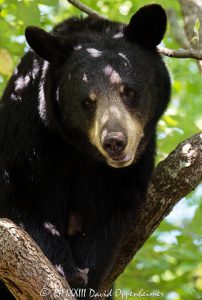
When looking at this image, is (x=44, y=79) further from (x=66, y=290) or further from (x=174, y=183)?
(x=66, y=290)

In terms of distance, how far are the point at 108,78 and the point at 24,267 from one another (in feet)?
6.79

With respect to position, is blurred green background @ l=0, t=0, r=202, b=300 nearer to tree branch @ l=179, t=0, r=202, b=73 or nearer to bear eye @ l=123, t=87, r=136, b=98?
tree branch @ l=179, t=0, r=202, b=73

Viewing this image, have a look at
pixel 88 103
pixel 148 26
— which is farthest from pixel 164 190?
pixel 148 26

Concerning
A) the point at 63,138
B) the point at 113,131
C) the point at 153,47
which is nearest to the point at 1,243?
the point at 113,131

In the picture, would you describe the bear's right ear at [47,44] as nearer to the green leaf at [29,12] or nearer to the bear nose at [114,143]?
the green leaf at [29,12]

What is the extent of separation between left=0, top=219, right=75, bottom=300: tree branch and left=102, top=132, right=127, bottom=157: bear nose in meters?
1.14

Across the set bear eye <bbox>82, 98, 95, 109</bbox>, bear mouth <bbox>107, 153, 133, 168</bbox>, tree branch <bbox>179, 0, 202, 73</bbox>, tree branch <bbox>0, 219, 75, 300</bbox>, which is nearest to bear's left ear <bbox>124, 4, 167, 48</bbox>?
bear eye <bbox>82, 98, 95, 109</bbox>

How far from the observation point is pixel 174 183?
20.3 feet

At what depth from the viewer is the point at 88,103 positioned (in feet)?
19.2

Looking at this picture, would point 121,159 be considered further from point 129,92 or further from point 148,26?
point 148,26

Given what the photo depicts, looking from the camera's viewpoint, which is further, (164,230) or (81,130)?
(164,230)

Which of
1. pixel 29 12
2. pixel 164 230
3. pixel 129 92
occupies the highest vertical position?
pixel 29 12

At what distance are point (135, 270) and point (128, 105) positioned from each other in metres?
4.33

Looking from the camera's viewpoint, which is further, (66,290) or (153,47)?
(153,47)
